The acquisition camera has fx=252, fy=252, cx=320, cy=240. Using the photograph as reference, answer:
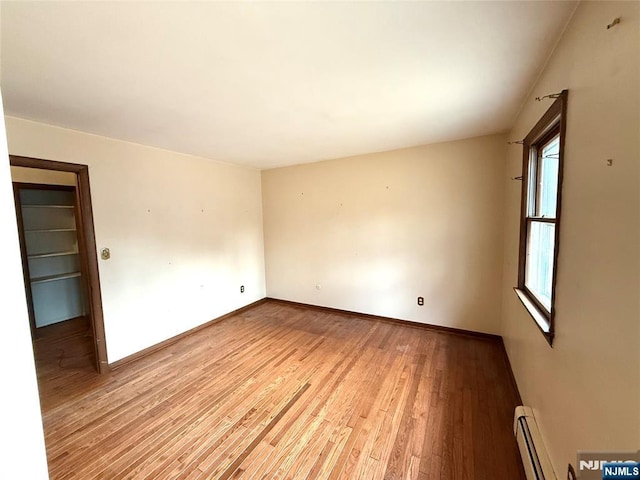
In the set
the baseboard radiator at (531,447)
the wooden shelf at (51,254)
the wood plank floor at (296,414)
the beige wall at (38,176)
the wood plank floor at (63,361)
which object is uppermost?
the beige wall at (38,176)

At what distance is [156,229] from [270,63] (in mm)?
2463

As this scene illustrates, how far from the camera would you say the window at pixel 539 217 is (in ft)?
5.09

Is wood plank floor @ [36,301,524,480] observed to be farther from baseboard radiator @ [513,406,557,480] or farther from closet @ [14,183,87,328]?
closet @ [14,183,87,328]

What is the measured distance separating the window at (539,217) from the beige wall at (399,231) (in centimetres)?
96

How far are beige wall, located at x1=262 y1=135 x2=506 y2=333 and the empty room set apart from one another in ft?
0.11

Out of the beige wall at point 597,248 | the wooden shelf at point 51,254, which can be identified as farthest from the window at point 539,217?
the wooden shelf at point 51,254

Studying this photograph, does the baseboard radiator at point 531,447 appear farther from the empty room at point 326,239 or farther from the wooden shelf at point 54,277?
the wooden shelf at point 54,277

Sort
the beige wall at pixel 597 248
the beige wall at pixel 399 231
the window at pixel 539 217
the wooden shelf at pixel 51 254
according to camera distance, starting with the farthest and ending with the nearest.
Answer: the wooden shelf at pixel 51 254
the beige wall at pixel 399 231
the window at pixel 539 217
the beige wall at pixel 597 248

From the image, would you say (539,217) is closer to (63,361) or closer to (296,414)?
(296,414)

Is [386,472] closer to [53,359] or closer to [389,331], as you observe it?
[389,331]

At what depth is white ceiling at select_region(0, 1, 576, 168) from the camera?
1100mm

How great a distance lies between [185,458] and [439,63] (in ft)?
9.55

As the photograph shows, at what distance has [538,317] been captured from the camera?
61.0 inches

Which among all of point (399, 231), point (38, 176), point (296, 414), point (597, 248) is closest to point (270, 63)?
point (597, 248)
